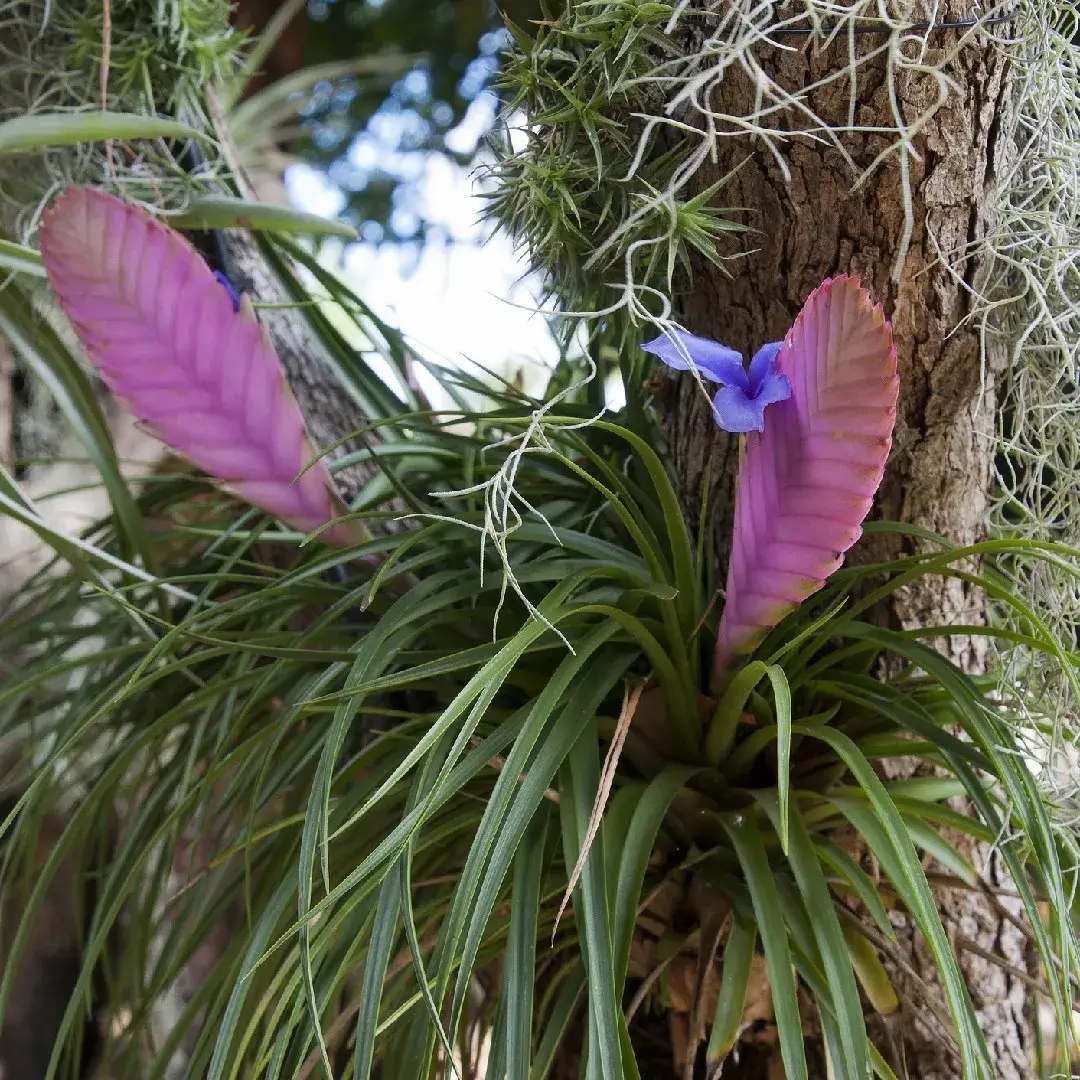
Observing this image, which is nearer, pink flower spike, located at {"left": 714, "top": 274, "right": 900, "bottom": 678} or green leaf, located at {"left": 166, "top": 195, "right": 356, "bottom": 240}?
pink flower spike, located at {"left": 714, "top": 274, "right": 900, "bottom": 678}

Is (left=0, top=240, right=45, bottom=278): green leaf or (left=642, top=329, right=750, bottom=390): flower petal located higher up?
(left=0, top=240, right=45, bottom=278): green leaf

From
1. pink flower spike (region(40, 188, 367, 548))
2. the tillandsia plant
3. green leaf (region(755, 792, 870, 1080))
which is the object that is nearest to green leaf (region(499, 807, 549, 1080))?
the tillandsia plant

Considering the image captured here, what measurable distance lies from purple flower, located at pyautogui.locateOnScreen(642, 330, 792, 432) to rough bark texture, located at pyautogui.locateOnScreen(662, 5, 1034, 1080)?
0.11 meters

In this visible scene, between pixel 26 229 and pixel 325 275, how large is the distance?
23 centimetres

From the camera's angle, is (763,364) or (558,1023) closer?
(763,364)

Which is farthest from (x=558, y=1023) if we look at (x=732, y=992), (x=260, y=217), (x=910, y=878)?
(x=260, y=217)

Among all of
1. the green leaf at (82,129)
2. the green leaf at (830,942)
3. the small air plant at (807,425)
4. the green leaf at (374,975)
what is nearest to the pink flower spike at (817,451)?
the small air plant at (807,425)

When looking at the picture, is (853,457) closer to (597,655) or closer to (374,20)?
(597,655)

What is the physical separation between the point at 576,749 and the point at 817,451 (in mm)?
189

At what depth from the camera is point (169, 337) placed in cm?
47

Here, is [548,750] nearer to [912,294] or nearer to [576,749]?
[576,749]

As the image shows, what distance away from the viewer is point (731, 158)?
47cm

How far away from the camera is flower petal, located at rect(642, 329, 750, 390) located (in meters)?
0.40

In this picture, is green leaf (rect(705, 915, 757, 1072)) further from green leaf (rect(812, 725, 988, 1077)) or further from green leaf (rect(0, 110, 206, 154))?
green leaf (rect(0, 110, 206, 154))
